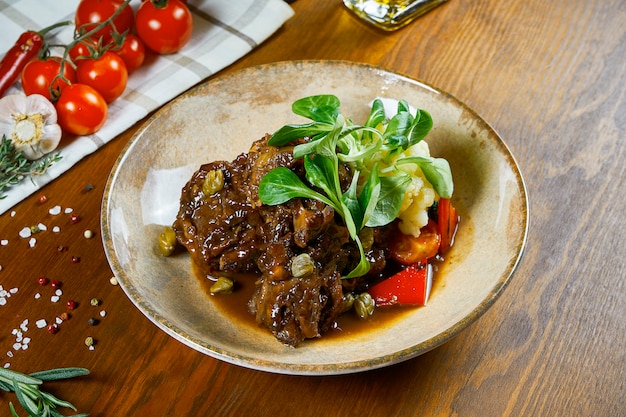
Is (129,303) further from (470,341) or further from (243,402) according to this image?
(470,341)

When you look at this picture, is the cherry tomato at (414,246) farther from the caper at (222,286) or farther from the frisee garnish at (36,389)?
the frisee garnish at (36,389)

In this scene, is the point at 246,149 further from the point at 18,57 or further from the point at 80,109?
the point at 18,57

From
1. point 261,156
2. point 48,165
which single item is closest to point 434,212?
point 261,156

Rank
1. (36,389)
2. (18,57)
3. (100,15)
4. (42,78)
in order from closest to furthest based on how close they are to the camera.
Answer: (36,389) < (42,78) < (18,57) < (100,15)

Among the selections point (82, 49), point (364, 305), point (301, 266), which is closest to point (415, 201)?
point (364, 305)

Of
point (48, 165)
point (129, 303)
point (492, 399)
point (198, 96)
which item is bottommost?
point (492, 399)

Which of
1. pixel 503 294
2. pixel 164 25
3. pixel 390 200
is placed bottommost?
pixel 503 294
